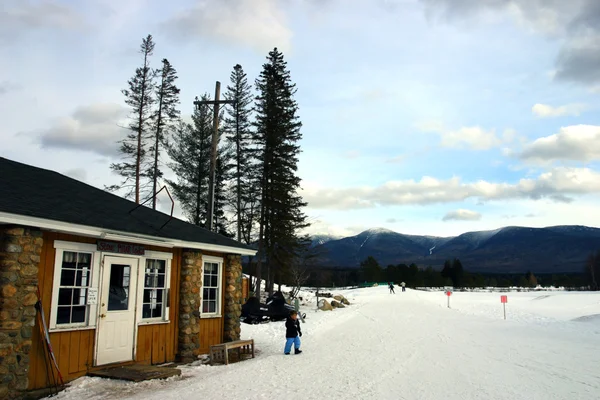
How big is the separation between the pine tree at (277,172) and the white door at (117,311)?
900 inches

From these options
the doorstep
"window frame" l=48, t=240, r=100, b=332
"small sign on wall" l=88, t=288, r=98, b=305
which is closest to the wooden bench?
the doorstep

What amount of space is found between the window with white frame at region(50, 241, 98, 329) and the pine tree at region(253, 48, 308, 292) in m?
24.0

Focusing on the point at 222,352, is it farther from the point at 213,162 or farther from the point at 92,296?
the point at 213,162

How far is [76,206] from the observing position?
9.95m

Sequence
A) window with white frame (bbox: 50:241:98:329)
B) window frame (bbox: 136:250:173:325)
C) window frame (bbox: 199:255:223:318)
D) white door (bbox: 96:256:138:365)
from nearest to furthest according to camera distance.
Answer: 1. window with white frame (bbox: 50:241:98:329)
2. white door (bbox: 96:256:138:365)
3. window frame (bbox: 136:250:173:325)
4. window frame (bbox: 199:255:223:318)

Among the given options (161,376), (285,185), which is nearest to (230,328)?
(161,376)

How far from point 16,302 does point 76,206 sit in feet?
8.84

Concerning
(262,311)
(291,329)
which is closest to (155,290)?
(291,329)

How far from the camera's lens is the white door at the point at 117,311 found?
976 cm

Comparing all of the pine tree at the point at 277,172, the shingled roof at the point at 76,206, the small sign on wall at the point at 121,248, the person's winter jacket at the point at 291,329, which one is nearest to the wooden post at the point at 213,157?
the shingled roof at the point at 76,206

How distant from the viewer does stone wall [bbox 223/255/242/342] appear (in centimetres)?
1377

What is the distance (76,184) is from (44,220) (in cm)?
442

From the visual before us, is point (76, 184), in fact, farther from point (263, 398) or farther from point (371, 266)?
point (371, 266)

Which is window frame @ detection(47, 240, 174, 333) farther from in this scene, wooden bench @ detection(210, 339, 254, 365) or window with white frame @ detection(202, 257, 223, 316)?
window with white frame @ detection(202, 257, 223, 316)
